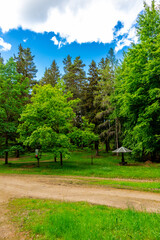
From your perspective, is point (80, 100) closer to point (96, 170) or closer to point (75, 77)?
point (96, 170)

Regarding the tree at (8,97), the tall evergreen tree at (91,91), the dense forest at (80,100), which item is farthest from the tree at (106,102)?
the tree at (8,97)

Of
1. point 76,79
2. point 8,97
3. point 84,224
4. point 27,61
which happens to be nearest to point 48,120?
point 8,97

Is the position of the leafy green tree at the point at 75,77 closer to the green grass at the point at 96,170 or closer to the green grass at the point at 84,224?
the green grass at the point at 96,170

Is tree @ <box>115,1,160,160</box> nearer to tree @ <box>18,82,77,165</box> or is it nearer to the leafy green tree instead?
tree @ <box>18,82,77,165</box>

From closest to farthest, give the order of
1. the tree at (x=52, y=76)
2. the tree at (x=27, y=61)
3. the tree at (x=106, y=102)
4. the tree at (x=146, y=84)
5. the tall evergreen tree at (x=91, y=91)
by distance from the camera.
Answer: the tree at (x=146, y=84) < the tree at (x=106, y=102) < the tall evergreen tree at (x=91, y=91) < the tree at (x=27, y=61) < the tree at (x=52, y=76)

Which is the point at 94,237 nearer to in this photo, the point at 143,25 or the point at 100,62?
the point at 143,25

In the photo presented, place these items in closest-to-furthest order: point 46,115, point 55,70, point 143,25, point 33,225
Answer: point 33,225
point 46,115
point 143,25
point 55,70

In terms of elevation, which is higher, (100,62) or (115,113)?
(100,62)

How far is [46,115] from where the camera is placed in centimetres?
1652

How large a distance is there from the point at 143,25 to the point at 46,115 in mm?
17366

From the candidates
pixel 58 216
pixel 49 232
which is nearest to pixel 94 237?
pixel 49 232

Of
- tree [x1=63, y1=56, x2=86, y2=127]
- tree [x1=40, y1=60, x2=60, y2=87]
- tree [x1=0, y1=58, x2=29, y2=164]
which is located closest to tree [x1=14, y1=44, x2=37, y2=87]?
tree [x1=40, y1=60, x2=60, y2=87]

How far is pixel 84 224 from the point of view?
4133mm

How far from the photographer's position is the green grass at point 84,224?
363 cm
